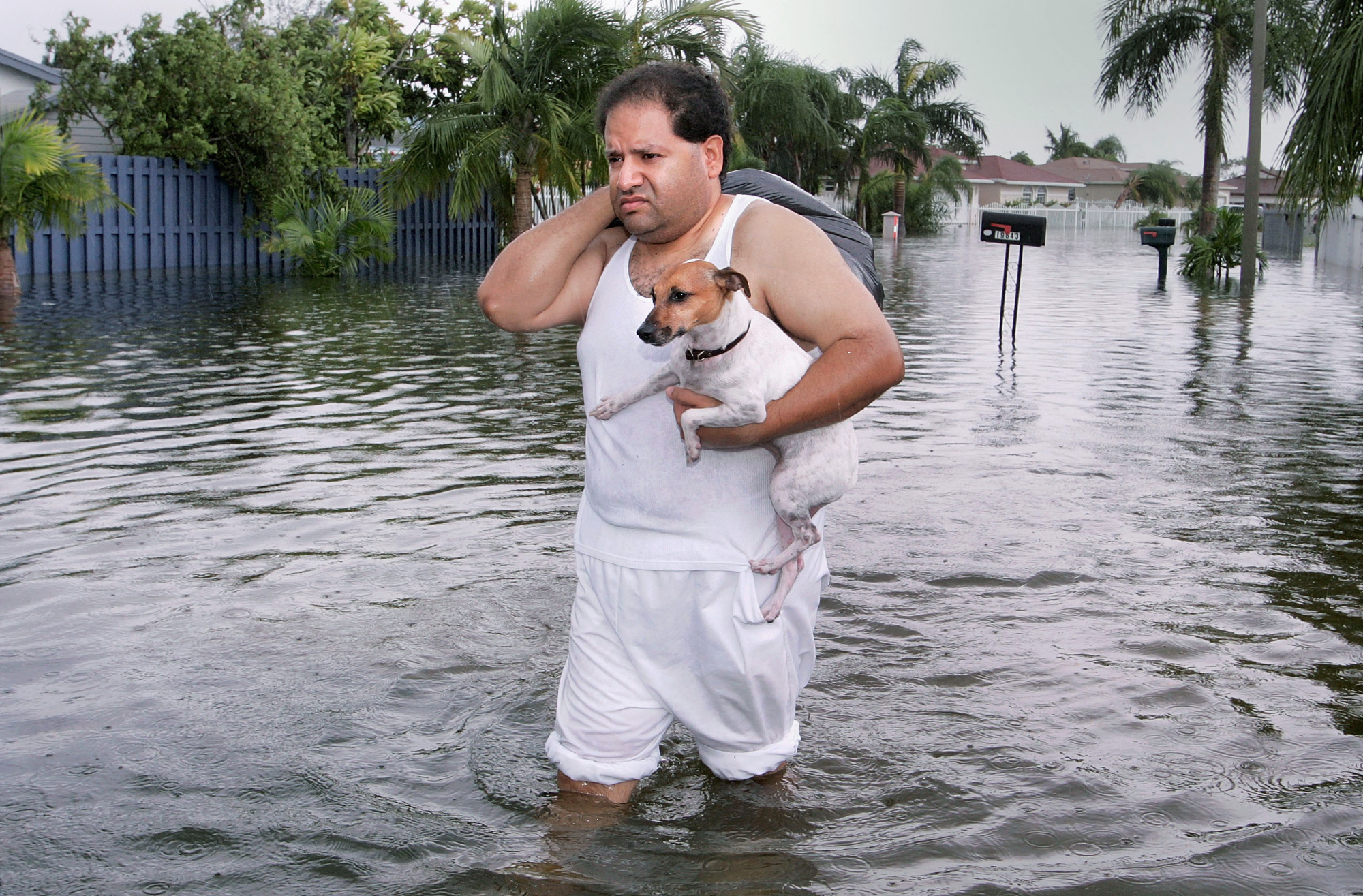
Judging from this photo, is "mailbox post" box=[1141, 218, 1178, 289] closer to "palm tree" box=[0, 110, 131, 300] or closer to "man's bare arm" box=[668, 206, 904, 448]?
"palm tree" box=[0, 110, 131, 300]

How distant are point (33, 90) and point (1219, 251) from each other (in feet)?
79.8

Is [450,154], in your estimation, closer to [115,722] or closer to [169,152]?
[169,152]

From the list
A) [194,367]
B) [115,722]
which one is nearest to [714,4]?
[194,367]

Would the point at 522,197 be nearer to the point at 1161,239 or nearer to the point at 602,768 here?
the point at 1161,239

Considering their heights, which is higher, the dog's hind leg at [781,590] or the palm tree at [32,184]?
the palm tree at [32,184]

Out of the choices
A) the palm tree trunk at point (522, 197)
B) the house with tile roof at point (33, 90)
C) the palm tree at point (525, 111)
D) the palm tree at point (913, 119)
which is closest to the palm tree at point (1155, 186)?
the palm tree at point (913, 119)

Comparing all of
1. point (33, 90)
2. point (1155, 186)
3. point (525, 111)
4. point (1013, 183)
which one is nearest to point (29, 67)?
point (33, 90)

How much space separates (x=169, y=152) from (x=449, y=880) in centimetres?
2429

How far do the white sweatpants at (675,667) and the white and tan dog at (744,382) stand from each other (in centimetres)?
9

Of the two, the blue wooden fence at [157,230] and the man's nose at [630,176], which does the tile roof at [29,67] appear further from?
the man's nose at [630,176]

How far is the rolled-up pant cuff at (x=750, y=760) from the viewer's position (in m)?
3.25

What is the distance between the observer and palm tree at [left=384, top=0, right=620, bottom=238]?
2328cm

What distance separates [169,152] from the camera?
2475 cm

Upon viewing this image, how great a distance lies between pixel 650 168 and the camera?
2885 millimetres
